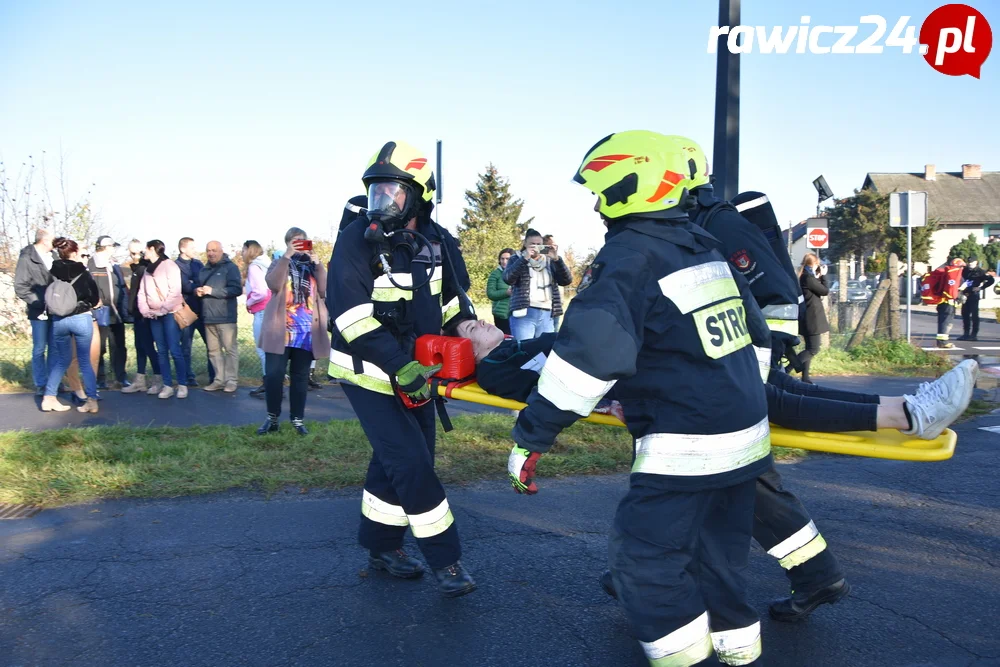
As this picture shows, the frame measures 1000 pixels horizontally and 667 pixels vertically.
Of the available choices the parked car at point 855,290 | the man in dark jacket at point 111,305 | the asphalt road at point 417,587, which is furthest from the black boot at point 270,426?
the parked car at point 855,290

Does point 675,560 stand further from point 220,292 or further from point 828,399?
point 220,292

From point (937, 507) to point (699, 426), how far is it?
3.56 m

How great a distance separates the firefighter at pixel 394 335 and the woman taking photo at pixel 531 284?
197 inches

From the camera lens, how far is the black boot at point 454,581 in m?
3.89

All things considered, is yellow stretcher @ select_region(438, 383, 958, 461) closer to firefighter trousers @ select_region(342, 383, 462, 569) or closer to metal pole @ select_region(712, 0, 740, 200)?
firefighter trousers @ select_region(342, 383, 462, 569)

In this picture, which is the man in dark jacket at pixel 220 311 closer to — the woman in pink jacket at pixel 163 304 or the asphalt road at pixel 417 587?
the woman in pink jacket at pixel 163 304

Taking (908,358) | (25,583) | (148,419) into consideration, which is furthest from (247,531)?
(908,358)

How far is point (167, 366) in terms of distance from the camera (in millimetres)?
9727

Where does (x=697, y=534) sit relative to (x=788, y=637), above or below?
above

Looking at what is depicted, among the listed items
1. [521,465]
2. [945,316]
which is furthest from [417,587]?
[945,316]

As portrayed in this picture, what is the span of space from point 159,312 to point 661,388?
317 inches

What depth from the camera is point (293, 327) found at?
7.36m

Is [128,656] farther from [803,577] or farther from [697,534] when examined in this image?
[803,577]

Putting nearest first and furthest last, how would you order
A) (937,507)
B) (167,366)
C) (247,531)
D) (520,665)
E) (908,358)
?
1. (520,665)
2. (247,531)
3. (937,507)
4. (167,366)
5. (908,358)
